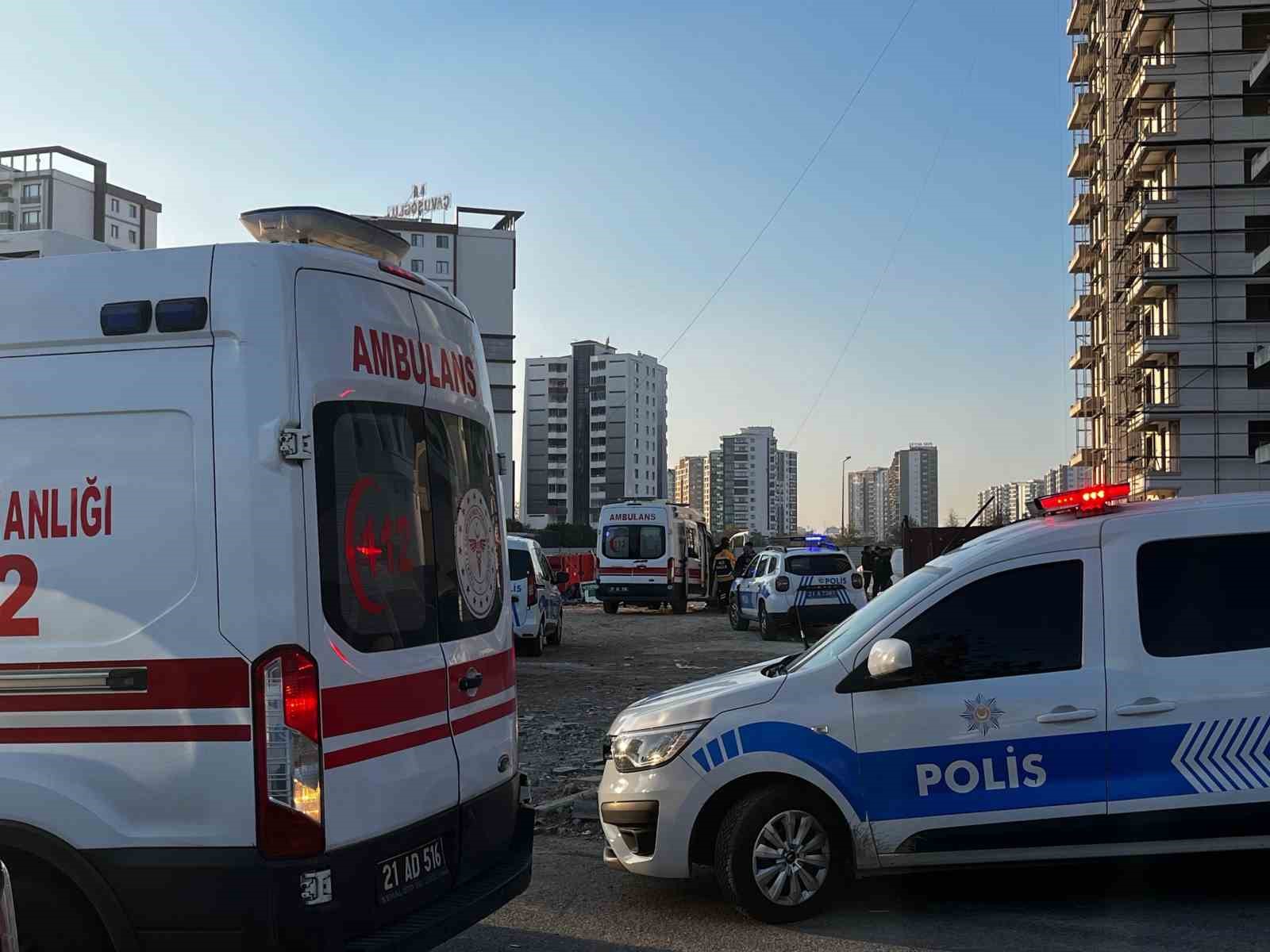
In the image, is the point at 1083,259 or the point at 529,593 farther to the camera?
the point at 1083,259

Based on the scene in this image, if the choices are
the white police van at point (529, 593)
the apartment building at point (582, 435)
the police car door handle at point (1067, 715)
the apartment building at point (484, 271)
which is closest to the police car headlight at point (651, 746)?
the police car door handle at point (1067, 715)

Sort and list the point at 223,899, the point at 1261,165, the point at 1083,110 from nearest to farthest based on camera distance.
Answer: the point at 223,899
the point at 1261,165
the point at 1083,110

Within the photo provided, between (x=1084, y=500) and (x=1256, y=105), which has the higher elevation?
(x=1256, y=105)

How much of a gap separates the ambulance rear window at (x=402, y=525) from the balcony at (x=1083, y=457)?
6919 cm

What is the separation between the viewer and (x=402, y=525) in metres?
4.44

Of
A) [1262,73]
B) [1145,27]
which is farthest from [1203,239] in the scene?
[1262,73]

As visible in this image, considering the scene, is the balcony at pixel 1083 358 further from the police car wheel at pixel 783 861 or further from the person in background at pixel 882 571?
the police car wheel at pixel 783 861

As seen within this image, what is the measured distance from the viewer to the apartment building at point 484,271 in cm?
11125

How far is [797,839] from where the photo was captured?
5781 mm

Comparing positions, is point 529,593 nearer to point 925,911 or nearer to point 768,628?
point 768,628

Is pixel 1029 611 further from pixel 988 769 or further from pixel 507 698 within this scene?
pixel 507 698

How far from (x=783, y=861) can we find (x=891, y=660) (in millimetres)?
1019

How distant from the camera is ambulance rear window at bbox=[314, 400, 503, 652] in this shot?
4.11m

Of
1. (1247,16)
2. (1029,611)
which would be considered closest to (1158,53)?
(1247,16)
